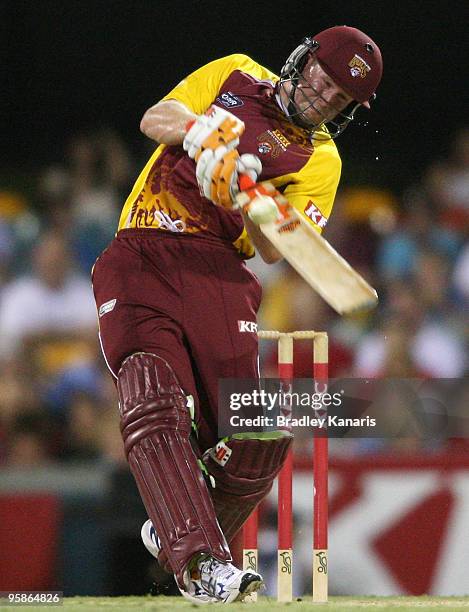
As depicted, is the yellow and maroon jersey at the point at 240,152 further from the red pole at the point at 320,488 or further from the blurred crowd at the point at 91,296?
the blurred crowd at the point at 91,296

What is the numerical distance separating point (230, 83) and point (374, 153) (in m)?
3.13

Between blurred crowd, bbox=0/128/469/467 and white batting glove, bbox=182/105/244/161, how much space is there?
2304 mm

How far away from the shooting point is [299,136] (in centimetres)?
289

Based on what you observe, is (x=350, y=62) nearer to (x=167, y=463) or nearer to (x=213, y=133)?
(x=213, y=133)

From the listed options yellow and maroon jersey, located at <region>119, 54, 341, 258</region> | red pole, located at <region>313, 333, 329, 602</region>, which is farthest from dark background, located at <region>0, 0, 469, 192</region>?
yellow and maroon jersey, located at <region>119, 54, 341, 258</region>

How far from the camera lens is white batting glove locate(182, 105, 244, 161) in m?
2.50

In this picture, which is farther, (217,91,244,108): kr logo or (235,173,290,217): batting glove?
(217,91,244,108): kr logo

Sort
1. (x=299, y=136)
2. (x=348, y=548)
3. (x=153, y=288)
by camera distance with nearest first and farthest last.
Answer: (x=153, y=288) → (x=299, y=136) → (x=348, y=548)

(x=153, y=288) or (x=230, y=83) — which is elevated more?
(x=230, y=83)

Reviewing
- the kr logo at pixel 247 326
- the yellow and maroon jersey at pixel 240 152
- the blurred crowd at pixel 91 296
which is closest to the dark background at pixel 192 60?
the blurred crowd at pixel 91 296

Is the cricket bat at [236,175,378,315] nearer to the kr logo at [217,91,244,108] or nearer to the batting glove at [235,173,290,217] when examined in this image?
the batting glove at [235,173,290,217]

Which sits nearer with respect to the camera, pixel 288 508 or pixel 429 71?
pixel 288 508

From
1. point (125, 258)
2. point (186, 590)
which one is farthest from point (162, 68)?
point (186, 590)

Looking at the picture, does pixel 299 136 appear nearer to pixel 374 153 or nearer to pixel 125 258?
pixel 125 258
